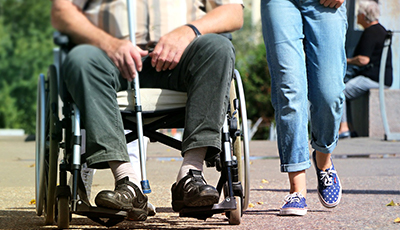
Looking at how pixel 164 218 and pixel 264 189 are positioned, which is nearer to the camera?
pixel 164 218

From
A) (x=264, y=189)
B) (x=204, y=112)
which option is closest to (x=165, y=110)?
(x=204, y=112)

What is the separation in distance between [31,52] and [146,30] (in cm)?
3998

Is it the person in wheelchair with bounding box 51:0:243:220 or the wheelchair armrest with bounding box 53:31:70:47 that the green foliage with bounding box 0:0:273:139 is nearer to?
the person in wheelchair with bounding box 51:0:243:220

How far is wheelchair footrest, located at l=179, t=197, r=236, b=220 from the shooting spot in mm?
2898

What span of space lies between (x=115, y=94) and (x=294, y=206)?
4.18ft

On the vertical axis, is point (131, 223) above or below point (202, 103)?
below

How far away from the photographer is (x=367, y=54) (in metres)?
9.30

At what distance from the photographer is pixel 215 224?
3.38 metres

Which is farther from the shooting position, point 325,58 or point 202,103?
point 325,58

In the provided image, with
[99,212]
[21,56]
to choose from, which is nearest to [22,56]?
[21,56]

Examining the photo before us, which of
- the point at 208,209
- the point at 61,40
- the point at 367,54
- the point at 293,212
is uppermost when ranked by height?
the point at 61,40

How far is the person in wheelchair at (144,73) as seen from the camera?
115 inches

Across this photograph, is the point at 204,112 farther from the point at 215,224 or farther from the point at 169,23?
the point at 215,224

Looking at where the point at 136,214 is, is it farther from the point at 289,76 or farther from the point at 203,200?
the point at 289,76
